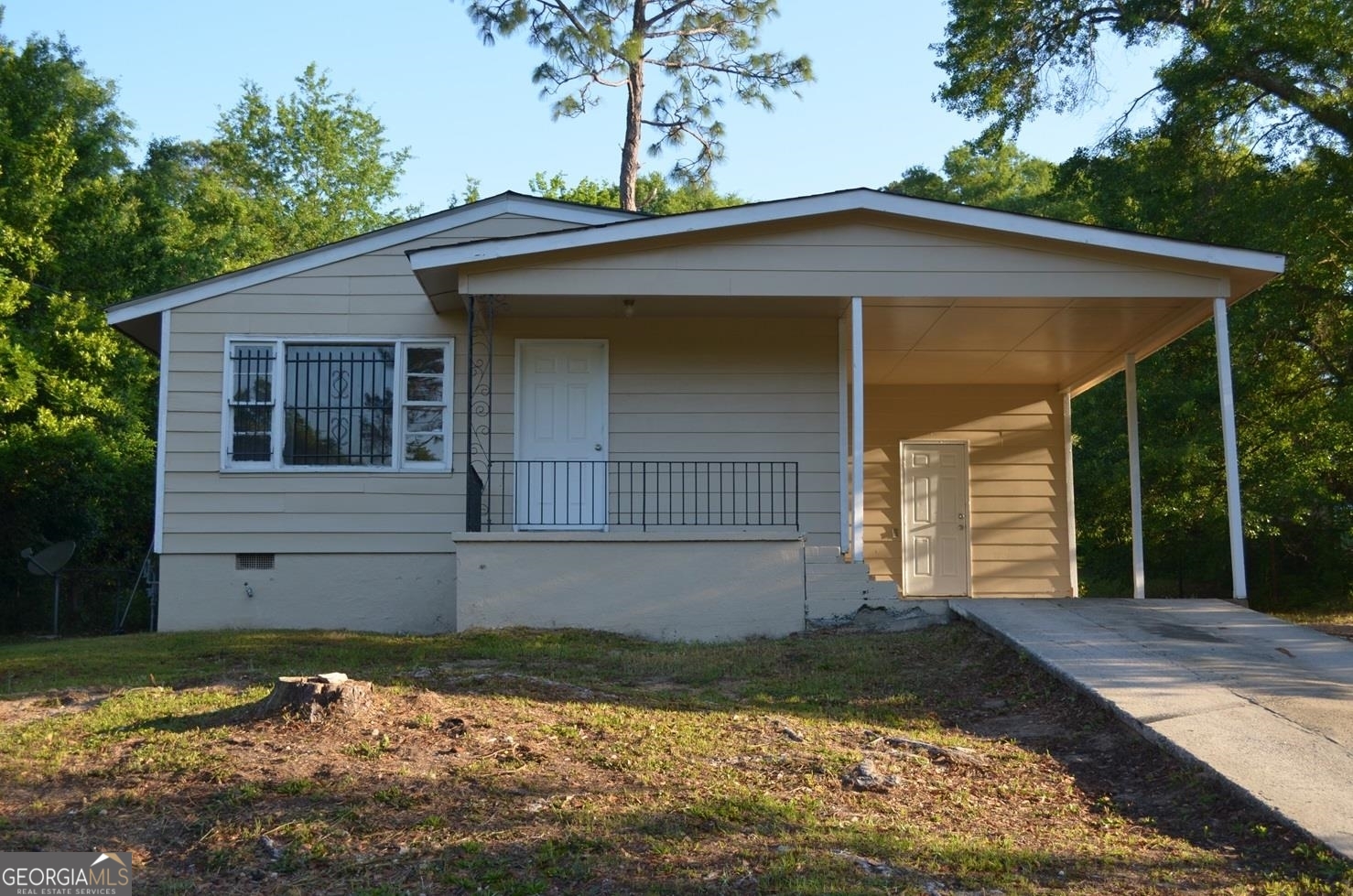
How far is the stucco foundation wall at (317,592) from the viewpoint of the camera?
11523 mm

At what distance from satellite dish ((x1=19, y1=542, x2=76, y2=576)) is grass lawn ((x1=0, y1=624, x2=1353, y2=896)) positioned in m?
7.24

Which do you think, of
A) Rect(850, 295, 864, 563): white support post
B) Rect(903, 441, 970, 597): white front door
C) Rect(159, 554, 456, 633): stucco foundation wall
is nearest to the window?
Rect(159, 554, 456, 633): stucco foundation wall

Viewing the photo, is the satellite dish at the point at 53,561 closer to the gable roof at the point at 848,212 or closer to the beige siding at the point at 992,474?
the gable roof at the point at 848,212

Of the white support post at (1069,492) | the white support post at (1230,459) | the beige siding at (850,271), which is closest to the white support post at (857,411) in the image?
the beige siding at (850,271)

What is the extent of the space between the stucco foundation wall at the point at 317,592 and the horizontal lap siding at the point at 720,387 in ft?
6.79

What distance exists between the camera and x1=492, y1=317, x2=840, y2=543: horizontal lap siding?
11.8 metres

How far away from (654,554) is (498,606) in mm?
1443

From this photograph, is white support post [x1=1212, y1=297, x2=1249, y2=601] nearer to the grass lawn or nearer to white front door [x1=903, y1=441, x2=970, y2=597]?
the grass lawn

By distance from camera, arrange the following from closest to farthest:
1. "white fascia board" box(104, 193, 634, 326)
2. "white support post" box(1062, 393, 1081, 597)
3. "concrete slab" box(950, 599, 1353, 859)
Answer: "concrete slab" box(950, 599, 1353, 859), "white fascia board" box(104, 193, 634, 326), "white support post" box(1062, 393, 1081, 597)

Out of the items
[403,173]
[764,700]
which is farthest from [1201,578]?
[403,173]

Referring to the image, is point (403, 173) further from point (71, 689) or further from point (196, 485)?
point (71, 689)

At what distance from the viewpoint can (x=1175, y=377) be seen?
53.9 ft

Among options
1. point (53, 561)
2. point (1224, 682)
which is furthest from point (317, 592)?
point (1224, 682)

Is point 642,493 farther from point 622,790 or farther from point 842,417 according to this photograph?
point 622,790
